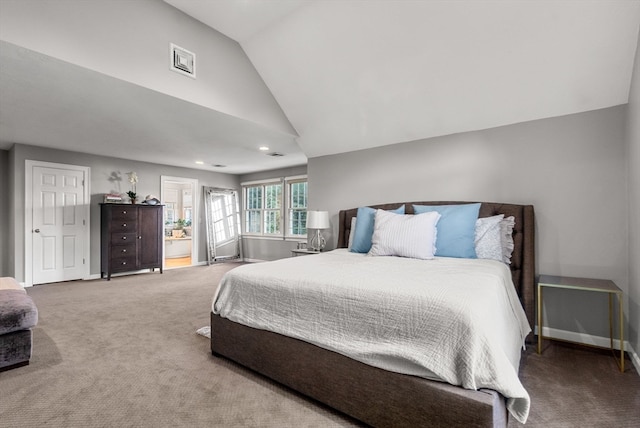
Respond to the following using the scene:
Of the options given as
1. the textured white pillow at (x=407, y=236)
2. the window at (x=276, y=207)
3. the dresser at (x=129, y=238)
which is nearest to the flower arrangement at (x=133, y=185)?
the dresser at (x=129, y=238)

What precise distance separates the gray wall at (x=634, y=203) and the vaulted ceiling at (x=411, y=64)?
0.96 ft

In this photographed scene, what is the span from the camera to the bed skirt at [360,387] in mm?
1173

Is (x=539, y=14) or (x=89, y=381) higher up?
(x=539, y=14)

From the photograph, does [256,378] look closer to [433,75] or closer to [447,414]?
[447,414]

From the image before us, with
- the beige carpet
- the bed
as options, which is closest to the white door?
the beige carpet

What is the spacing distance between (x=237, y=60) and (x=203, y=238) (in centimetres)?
474

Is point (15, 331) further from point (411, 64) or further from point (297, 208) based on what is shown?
point (297, 208)

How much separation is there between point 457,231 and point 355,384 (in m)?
1.86

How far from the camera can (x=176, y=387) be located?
183 cm

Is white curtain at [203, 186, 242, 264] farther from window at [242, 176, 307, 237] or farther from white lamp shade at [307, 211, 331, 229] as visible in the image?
white lamp shade at [307, 211, 331, 229]

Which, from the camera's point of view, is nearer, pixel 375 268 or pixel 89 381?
pixel 89 381

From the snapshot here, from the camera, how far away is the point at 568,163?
2.68 metres

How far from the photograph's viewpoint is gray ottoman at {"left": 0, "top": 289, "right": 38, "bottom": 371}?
2008 millimetres

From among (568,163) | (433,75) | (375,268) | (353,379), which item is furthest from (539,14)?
(353,379)
